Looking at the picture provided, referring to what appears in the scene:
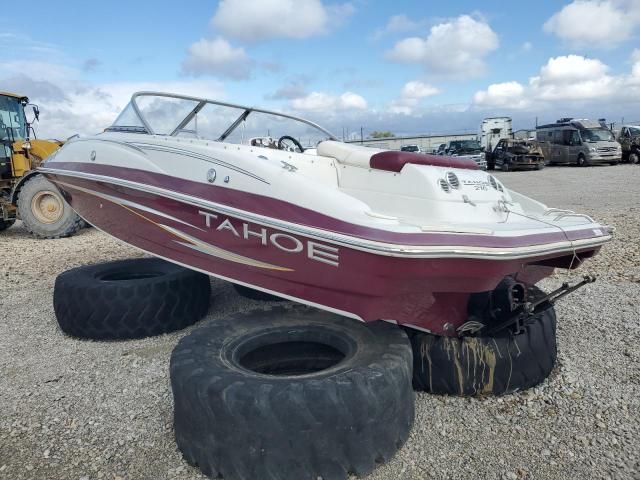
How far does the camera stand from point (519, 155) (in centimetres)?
2161

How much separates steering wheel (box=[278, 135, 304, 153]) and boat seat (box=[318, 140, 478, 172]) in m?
0.65

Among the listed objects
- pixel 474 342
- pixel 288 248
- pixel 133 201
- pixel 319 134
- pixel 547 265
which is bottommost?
pixel 474 342

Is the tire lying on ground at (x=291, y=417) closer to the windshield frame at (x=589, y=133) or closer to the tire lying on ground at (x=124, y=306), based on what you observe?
the tire lying on ground at (x=124, y=306)

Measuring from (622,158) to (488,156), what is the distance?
537 centimetres

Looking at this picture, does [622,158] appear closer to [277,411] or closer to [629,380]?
[629,380]

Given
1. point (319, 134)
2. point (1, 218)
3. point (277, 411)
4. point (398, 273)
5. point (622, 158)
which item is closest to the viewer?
point (277, 411)

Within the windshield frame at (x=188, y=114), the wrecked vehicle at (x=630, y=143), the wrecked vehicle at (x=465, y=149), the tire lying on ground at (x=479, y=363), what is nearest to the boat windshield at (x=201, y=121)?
the windshield frame at (x=188, y=114)

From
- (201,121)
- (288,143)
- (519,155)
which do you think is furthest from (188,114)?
(519,155)

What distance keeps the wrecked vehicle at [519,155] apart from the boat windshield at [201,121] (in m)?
18.7

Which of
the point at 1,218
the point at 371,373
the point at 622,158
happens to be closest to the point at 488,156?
the point at 622,158

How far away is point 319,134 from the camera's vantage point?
16.0 feet

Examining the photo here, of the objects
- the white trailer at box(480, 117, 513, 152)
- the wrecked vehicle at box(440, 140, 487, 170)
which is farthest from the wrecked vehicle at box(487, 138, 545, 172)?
the white trailer at box(480, 117, 513, 152)

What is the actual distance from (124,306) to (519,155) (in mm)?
20391

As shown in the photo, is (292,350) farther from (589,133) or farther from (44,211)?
(589,133)
